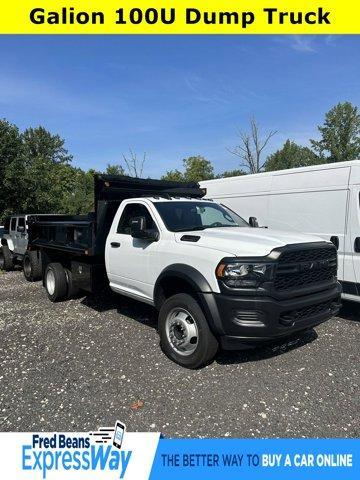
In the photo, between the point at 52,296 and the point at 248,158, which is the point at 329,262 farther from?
the point at 248,158

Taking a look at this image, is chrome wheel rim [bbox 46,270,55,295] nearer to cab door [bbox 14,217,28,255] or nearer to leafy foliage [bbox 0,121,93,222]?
cab door [bbox 14,217,28,255]

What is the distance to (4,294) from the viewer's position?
29.2ft

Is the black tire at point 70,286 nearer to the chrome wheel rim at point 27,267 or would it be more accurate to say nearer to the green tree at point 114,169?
the chrome wheel rim at point 27,267

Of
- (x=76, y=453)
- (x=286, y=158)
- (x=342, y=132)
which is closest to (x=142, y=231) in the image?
(x=76, y=453)

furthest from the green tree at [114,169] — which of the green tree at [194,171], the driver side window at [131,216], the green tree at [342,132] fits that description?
the driver side window at [131,216]

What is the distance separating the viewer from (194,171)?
43188mm

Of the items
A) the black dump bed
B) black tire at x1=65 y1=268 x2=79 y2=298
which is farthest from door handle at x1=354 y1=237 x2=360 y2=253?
black tire at x1=65 y1=268 x2=79 y2=298

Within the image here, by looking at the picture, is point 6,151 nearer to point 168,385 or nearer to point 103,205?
point 103,205

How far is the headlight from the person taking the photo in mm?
3840

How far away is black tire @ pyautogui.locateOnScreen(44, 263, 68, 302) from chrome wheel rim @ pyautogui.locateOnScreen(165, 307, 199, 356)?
3.62 m

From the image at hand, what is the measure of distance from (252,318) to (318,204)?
372 cm

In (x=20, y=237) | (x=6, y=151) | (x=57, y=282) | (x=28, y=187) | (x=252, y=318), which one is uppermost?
(x=6, y=151)

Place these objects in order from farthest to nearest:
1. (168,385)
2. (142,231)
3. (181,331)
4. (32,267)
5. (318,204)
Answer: (32,267), (318,204), (142,231), (181,331), (168,385)

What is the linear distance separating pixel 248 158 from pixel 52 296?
26.4m
